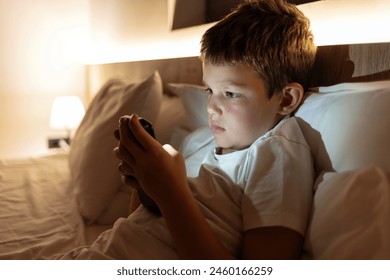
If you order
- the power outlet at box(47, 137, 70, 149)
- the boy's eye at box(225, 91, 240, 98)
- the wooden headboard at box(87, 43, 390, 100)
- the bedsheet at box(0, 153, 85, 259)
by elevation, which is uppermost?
the wooden headboard at box(87, 43, 390, 100)

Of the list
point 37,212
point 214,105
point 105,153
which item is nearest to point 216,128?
point 214,105

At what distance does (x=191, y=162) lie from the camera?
2.69 ft

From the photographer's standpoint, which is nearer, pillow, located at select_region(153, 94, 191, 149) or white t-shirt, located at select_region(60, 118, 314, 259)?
white t-shirt, located at select_region(60, 118, 314, 259)

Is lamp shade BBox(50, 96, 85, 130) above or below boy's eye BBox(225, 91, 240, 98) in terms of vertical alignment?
below

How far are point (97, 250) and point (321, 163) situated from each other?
400 millimetres

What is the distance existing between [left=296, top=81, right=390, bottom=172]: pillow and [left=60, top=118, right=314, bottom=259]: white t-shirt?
0.03 m

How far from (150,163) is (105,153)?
444 millimetres

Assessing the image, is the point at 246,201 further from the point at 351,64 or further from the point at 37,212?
the point at 37,212

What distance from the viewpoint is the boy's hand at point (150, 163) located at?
20.5 inches

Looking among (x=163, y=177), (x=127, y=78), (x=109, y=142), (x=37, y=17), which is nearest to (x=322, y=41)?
(x=163, y=177)

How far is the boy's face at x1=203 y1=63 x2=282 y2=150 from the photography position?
625 millimetres

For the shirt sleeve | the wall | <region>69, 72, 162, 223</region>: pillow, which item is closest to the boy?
the shirt sleeve

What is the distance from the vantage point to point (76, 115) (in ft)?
5.28

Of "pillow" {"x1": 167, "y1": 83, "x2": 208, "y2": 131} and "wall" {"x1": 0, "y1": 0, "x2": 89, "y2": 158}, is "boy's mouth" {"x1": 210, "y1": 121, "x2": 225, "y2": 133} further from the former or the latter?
"wall" {"x1": 0, "y1": 0, "x2": 89, "y2": 158}
